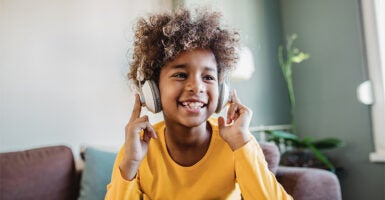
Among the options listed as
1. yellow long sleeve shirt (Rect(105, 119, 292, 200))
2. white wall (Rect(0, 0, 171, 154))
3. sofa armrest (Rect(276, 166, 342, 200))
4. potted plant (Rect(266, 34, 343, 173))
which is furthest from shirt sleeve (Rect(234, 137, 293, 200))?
potted plant (Rect(266, 34, 343, 173))

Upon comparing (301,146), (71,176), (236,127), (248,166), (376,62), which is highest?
(376,62)

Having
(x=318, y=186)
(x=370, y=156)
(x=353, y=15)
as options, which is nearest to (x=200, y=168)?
(x=318, y=186)

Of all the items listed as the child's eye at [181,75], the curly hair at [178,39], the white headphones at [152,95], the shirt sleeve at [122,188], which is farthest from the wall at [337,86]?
the shirt sleeve at [122,188]

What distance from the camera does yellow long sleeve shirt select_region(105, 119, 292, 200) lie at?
907mm

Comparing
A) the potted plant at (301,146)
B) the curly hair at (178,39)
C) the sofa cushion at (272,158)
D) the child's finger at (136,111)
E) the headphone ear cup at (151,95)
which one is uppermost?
the curly hair at (178,39)

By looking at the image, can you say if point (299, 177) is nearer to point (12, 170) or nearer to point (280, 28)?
point (12, 170)

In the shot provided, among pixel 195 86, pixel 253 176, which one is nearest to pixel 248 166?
pixel 253 176

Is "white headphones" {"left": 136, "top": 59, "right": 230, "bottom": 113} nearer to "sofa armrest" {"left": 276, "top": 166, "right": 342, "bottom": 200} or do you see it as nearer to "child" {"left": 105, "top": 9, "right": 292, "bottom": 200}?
"child" {"left": 105, "top": 9, "right": 292, "bottom": 200}

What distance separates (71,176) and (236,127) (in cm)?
93

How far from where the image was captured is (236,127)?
95 cm

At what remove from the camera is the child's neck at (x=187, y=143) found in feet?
3.39

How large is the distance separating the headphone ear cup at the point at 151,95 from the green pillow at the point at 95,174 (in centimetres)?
65

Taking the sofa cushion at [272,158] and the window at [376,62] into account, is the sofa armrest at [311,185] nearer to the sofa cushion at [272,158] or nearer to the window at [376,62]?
the sofa cushion at [272,158]

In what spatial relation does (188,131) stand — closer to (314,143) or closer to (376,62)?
(314,143)
